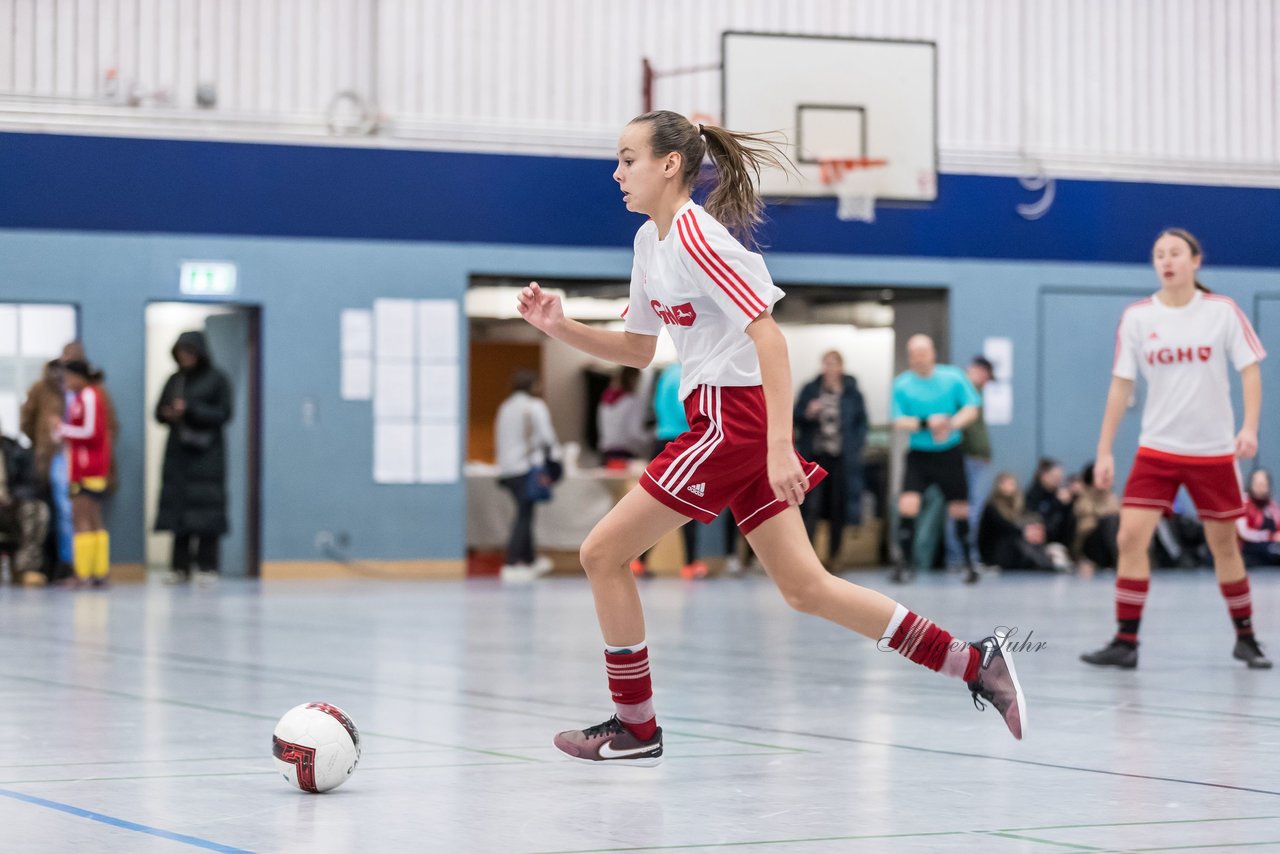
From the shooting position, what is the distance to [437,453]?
57.8 ft

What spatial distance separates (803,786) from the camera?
510 centimetres

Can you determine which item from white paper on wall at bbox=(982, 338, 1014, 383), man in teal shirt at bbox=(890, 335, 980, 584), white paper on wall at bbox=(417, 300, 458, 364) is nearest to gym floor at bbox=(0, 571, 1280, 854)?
man in teal shirt at bbox=(890, 335, 980, 584)

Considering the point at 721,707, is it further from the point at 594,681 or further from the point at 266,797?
the point at 266,797

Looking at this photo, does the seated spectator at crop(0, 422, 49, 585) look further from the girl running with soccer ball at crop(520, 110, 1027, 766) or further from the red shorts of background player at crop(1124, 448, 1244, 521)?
the girl running with soccer ball at crop(520, 110, 1027, 766)

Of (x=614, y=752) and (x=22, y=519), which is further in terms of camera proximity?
(x=22, y=519)

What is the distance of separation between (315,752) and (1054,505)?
47.5 ft

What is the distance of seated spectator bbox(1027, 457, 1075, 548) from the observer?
60.2ft

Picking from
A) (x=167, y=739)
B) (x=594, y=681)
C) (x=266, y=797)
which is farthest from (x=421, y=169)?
(x=266, y=797)

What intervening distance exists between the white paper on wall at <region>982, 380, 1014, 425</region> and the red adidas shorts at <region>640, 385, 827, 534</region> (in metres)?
14.1

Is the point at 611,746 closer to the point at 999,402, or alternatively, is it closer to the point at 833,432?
the point at 833,432

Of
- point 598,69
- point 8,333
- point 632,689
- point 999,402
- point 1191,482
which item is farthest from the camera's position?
point 999,402

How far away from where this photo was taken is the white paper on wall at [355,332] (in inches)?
684

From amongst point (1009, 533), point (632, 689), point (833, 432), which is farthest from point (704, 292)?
point (1009, 533)

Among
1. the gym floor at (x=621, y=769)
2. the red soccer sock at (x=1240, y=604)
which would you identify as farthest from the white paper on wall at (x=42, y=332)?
the red soccer sock at (x=1240, y=604)
